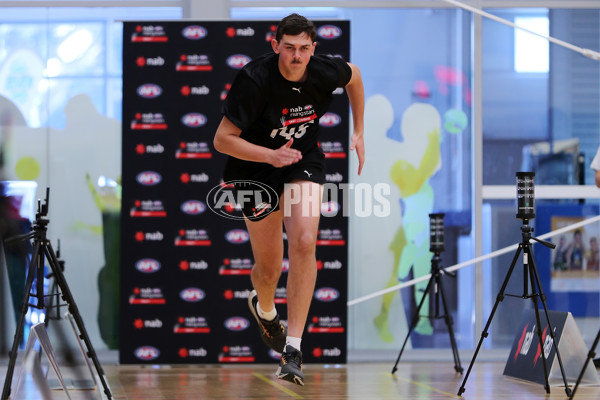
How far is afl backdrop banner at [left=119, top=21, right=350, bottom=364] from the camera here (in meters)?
6.76

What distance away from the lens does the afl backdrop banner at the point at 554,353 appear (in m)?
5.62

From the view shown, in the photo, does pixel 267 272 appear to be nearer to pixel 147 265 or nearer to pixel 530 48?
pixel 147 265

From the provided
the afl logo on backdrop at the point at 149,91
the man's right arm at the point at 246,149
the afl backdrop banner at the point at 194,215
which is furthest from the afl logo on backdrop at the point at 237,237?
the man's right arm at the point at 246,149

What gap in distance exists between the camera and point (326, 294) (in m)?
6.77

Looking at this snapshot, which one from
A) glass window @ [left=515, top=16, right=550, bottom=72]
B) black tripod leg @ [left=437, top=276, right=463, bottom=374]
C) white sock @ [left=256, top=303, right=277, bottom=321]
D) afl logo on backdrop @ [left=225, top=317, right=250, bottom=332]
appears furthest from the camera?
glass window @ [left=515, top=16, right=550, bottom=72]

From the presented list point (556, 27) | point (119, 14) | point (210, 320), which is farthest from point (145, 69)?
point (556, 27)

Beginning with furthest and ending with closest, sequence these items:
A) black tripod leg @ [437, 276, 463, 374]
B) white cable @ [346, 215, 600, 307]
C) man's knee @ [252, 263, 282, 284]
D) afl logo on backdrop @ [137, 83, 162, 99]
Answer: white cable @ [346, 215, 600, 307] < afl logo on backdrop @ [137, 83, 162, 99] < black tripod leg @ [437, 276, 463, 374] < man's knee @ [252, 263, 282, 284]

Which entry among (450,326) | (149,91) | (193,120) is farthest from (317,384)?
(149,91)

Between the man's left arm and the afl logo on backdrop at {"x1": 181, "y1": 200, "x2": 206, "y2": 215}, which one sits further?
the afl logo on backdrop at {"x1": 181, "y1": 200, "x2": 206, "y2": 215}

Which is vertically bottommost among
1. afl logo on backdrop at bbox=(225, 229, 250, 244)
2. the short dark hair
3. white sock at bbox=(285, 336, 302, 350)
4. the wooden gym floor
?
the wooden gym floor

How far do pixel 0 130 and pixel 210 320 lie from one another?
2.58 meters

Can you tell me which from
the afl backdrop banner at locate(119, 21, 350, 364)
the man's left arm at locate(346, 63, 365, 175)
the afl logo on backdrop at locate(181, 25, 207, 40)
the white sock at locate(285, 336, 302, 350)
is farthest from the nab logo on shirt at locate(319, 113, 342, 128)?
the white sock at locate(285, 336, 302, 350)

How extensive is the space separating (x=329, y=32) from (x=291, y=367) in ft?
11.9

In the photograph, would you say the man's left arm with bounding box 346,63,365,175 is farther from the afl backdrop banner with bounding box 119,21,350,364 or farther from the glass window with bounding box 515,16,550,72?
the glass window with bounding box 515,16,550,72
